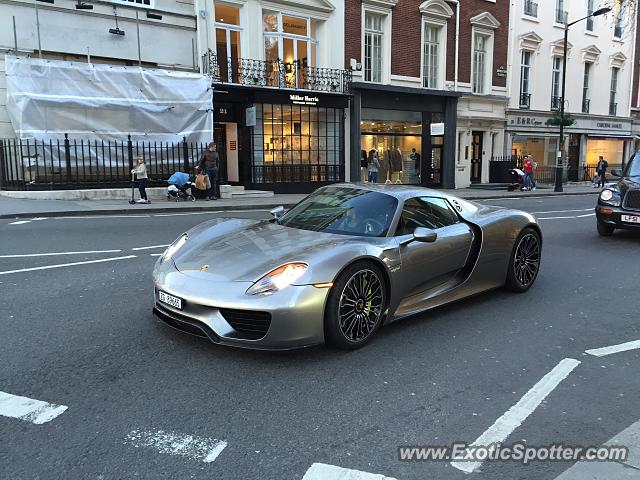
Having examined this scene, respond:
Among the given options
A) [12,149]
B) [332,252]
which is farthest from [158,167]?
[332,252]

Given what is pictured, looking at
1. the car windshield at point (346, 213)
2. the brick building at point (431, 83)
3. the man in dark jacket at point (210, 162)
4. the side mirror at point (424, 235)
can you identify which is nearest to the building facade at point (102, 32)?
the man in dark jacket at point (210, 162)

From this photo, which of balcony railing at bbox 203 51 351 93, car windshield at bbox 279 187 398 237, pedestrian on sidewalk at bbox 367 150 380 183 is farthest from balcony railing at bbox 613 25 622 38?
car windshield at bbox 279 187 398 237

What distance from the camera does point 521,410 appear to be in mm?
3408

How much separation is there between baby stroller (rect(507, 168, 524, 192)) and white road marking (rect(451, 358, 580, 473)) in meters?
22.8

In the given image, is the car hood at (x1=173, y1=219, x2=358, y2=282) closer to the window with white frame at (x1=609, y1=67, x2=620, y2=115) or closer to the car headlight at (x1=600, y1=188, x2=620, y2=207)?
the car headlight at (x1=600, y1=188, x2=620, y2=207)

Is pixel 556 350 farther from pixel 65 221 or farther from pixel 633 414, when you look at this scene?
pixel 65 221

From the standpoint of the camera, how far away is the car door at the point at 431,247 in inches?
187

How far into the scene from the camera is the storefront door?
28.4 m

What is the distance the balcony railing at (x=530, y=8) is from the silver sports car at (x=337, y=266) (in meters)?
27.3

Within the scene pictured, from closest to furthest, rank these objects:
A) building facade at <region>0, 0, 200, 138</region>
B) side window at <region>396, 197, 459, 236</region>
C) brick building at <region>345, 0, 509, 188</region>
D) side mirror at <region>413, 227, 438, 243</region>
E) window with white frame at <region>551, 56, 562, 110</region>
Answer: side mirror at <region>413, 227, 438, 243</region> < side window at <region>396, 197, 459, 236</region> < building facade at <region>0, 0, 200, 138</region> < brick building at <region>345, 0, 509, 188</region> < window with white frame at <region>551, 56, 562, 110</region>

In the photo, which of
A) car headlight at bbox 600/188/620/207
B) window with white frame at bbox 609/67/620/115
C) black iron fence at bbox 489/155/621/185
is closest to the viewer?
car headlight at bbox 600/188/620/207

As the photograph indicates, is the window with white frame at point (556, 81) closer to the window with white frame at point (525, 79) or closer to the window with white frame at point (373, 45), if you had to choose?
the window with white frame at point (525, 79)

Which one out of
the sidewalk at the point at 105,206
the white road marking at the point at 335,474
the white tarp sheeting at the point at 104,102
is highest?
the white tarp sheeting at the point at 104,102

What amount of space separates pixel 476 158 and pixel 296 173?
11.5 metres
